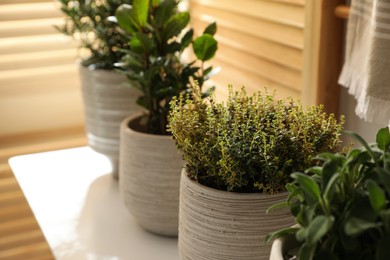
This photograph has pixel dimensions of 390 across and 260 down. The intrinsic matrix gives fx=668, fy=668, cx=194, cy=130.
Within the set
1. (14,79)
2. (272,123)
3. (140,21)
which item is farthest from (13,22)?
(272,123)

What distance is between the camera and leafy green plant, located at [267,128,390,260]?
48 centimetres

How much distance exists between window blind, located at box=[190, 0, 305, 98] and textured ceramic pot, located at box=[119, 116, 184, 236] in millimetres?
346

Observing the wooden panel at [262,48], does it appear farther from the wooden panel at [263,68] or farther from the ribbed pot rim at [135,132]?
the ribbed pot rim at [135,132]

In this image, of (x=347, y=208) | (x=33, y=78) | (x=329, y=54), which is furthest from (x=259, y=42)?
(x=347, y=208)

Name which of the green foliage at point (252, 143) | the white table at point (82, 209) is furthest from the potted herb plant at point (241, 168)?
the white table at point (82, 209)

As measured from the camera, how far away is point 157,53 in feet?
3.36

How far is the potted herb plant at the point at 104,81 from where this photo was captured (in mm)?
1184

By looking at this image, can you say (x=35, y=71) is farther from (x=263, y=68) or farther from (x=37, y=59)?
(x=263, y=68)

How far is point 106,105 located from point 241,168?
20.7 inches

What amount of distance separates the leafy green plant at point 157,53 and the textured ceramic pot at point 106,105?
0.12 m

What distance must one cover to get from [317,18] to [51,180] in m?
0.58

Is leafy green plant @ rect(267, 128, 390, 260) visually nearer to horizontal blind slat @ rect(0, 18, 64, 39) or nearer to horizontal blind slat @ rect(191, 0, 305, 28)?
horizontal blind slat @ rect(191, 0, 305, 28)

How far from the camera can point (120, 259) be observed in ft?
3.17

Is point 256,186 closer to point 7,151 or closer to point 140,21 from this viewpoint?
point 140,21
